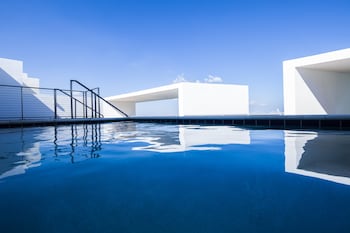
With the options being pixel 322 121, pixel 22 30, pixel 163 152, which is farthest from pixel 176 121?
pixel 22 30

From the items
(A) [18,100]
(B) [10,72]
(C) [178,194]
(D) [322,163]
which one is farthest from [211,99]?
(C) [178,194]

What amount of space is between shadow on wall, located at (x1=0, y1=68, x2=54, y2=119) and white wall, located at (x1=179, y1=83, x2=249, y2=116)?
9160mm

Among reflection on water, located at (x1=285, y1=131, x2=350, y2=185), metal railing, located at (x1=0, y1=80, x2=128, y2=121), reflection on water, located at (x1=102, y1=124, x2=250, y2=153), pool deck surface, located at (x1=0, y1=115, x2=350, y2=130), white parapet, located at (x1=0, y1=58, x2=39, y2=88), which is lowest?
reflection on water, located at (x1=285, y1=131, x2=350, y2=185)

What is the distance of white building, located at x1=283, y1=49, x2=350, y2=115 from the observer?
10988mm

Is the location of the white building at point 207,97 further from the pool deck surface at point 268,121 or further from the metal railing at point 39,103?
the pool deck surface at point 268,121

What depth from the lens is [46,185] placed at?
1.53m

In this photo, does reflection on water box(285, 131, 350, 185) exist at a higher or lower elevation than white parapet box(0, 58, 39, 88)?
lower

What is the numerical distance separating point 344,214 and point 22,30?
16.6 m

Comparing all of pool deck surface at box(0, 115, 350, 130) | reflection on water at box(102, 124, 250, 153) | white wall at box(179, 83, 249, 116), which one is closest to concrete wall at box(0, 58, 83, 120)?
pool deck surface at box(0, 115, 350, 130)

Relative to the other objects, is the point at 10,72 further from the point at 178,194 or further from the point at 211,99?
the point at 178,194

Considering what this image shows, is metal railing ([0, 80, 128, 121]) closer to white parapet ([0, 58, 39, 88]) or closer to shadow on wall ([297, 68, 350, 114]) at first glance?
white parapet ([0, 58, 39, 88])

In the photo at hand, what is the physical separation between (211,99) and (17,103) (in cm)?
1300

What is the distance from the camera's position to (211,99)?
18.0 meters

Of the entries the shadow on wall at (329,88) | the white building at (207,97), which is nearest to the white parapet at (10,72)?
the white building at (207,97)
